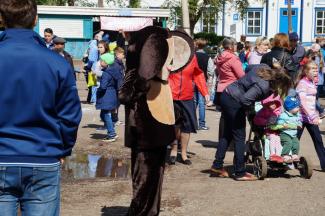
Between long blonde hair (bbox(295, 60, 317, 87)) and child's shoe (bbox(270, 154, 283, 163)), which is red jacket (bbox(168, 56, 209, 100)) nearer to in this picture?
long blonde hair (bbox(295, 60, 317, 87))

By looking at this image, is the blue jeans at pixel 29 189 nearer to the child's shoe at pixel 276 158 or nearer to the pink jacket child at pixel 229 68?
the child's shoe at pixel 276 158

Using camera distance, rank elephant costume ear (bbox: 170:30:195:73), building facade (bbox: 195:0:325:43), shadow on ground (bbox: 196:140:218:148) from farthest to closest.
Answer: building facade (bbox: 195:0:325:43), shadow on ground (bbox: 196:140:218:148), elephant costume ear (bbox: 170:30:195:73)

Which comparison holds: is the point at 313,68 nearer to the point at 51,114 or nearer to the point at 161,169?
the point at 161,169

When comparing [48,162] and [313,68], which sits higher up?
[313,68]

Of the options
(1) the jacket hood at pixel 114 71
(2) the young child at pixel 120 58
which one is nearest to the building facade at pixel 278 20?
(2) the young child at pixel 120 58

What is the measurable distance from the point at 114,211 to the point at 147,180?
0.94m

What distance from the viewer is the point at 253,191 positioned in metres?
7.36

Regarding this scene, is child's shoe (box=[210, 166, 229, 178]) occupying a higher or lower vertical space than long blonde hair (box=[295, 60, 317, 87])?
lower

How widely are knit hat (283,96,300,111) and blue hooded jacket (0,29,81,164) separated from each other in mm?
4913

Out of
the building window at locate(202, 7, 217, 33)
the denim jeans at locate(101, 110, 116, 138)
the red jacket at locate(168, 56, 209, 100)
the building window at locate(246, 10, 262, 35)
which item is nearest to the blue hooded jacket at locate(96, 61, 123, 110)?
the denim jeans at locate(101, 110, 116, 138)

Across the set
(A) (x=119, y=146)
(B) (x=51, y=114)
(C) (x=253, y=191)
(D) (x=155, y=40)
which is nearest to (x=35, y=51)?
(B) (x=51, y=114)

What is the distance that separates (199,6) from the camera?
45219 millimetres

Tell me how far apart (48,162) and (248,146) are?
17.4ft

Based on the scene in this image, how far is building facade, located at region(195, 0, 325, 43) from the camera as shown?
177 feet
